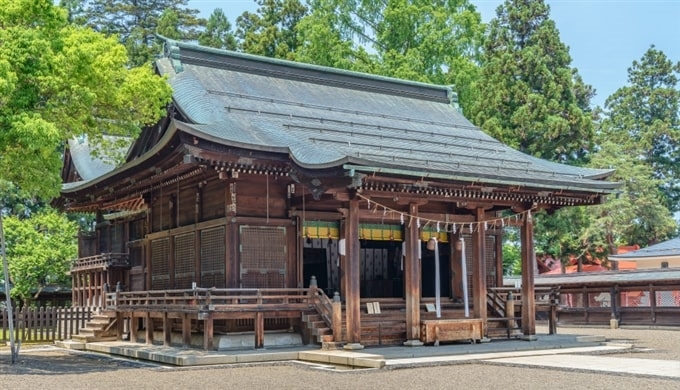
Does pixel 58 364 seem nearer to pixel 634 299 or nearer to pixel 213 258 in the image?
pixel 213 258

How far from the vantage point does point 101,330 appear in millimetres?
22312

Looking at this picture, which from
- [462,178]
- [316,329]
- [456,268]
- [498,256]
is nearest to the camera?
[316,329]

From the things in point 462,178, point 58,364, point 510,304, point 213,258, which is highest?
point 462,178

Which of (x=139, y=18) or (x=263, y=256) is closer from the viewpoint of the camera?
(x=263, y=256)

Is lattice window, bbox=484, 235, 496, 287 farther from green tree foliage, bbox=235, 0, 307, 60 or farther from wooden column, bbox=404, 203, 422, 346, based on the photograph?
green tree foliage, bbox=235, 0, 307, 60

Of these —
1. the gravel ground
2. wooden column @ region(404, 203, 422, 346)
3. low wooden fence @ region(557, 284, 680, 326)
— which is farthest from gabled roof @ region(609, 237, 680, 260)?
wooden column @ region(404, 203, 422, 346)

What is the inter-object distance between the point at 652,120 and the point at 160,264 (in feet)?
145

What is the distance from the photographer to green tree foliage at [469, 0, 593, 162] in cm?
3869

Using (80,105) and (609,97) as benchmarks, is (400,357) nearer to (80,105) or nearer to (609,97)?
(80,105)

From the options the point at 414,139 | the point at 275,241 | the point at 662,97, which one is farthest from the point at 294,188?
the point at 662,97

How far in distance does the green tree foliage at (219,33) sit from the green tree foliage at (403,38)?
41.9 ft

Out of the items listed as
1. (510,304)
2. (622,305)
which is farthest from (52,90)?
(622,305)

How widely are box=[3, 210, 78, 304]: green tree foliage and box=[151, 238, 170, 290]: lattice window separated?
1282 cm

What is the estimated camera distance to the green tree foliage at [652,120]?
52750 mm
